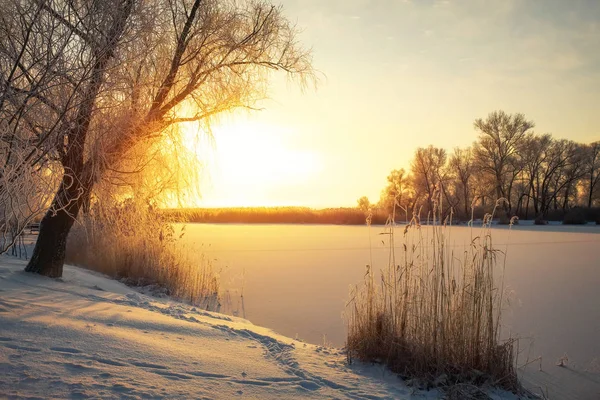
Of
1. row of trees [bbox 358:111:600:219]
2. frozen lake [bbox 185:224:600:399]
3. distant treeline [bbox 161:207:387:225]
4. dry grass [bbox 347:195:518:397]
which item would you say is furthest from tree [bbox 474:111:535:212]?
dry grass [bbox 347:195:518:397]

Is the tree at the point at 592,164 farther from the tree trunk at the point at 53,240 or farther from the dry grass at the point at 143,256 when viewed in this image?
the tree trunk at the point at 53,240

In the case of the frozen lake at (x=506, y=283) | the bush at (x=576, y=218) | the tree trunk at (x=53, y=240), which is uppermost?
the bush at (x=576, y=218)

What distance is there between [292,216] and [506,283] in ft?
78.4

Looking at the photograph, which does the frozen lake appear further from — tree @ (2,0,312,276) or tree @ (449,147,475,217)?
tree @ (449,147,475,217)

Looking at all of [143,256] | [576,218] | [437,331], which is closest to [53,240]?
[143,256]

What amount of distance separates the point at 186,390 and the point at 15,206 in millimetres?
1845

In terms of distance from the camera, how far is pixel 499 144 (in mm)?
36281

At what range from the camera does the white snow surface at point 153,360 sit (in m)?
2.65

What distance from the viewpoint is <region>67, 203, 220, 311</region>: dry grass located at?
770 cm

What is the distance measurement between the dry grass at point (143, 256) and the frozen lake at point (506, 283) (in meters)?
0.64

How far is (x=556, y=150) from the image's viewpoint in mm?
38719

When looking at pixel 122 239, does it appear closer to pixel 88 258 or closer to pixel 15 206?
pixel 88 258

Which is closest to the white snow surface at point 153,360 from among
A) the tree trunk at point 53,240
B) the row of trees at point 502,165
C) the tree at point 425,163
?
the tree trunk at point 53,240

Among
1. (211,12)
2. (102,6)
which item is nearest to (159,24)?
(211,12)
